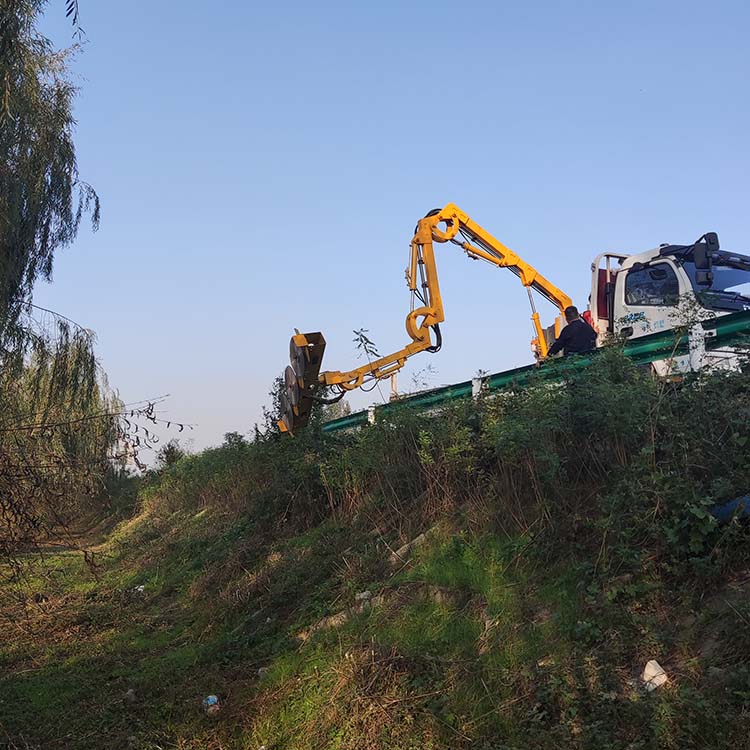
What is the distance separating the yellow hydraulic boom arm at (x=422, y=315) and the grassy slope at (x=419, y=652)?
2.39 meters

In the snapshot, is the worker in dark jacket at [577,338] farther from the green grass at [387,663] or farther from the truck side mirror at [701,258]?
the green grass at [387,663]

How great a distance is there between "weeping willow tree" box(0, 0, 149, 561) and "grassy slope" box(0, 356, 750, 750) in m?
1.08

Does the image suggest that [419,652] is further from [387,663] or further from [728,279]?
[728,279]

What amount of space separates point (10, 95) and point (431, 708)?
26.6 ft

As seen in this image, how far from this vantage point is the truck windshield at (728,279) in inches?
368

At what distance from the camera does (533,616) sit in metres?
5.03

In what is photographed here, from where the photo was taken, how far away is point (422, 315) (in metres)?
12.0

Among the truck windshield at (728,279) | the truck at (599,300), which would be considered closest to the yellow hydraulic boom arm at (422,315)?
the truck at (599,300)

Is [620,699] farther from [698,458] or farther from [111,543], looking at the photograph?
[111,543]

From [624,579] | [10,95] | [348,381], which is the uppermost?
[10,95]

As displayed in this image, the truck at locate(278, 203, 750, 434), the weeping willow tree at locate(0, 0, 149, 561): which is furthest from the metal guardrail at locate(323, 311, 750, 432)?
A: the weeping willow tree at locate(0, 0, 149, 561)

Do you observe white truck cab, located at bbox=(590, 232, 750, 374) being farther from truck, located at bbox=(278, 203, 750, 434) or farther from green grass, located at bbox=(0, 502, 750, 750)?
green grass, located at bbox=(0, 502, 750, 750)

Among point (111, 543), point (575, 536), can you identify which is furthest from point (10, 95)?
point (111, 543)

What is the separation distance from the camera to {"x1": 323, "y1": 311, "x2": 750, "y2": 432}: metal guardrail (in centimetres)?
689
